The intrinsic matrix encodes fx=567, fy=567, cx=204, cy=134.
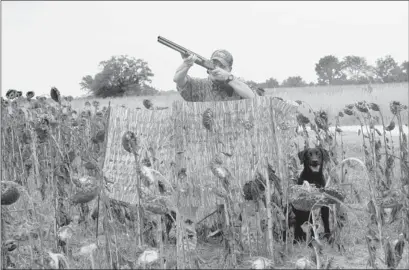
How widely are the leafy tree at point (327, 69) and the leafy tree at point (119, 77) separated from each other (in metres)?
21.7

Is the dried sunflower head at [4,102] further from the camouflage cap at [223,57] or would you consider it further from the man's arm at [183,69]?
the camouflage cap at [223,57]

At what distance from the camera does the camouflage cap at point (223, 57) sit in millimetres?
4471

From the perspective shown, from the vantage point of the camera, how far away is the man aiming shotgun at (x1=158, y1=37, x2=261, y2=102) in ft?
13.7

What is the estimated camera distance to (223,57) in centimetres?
448

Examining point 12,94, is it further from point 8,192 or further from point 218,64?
point 8,192

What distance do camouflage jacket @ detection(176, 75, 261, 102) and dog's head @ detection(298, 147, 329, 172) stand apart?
2.89 feet

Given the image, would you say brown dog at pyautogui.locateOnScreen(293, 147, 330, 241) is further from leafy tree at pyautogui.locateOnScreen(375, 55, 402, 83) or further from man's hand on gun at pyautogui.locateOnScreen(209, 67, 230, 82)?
leafy tree at pyautogui.locateOnScreen(375, 55, 402, 83)

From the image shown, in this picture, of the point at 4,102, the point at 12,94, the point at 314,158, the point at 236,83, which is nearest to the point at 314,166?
the point at 314,158

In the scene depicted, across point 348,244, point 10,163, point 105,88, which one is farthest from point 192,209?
point 105,88

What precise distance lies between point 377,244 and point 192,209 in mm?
1177

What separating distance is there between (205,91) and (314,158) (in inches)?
47.3

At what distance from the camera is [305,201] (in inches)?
104

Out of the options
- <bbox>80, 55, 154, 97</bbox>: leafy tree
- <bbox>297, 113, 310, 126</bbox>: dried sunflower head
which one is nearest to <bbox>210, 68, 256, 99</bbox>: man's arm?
<bbox>297, 113, 310, 126</bbox>: dried sunflower head

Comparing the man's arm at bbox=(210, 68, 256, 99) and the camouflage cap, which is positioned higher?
the camouflage cap
